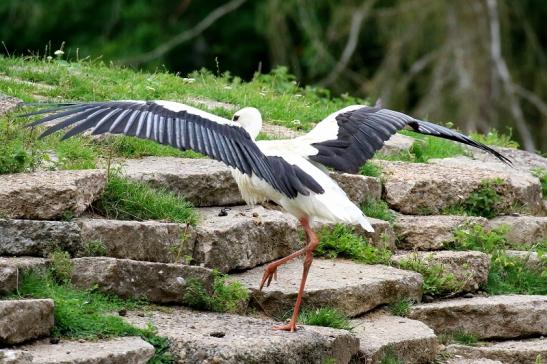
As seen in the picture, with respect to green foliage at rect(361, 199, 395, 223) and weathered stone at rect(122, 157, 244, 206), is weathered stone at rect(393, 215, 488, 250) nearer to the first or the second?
green foliage at rect(361, 199, 395, 223)

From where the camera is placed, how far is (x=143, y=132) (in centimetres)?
664

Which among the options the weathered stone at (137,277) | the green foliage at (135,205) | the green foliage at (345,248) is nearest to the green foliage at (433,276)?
the green foliage at (345,248)

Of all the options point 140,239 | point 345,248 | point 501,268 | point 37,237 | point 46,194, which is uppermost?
point 46,194

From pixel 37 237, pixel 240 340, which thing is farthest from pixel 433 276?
pixel 37 237

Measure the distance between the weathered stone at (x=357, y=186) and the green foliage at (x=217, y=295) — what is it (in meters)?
1.78

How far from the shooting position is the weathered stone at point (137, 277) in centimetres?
680

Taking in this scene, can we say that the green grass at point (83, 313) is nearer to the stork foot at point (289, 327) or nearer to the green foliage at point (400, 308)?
the stork foot at point (289, 327)

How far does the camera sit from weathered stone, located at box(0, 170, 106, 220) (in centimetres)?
694

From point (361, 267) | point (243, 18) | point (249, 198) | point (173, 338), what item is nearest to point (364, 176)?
point (361, 267)

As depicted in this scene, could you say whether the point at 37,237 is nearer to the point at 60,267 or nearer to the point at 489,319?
the point at 60,267

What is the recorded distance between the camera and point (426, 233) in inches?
348

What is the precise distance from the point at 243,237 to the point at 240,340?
1.28 meters

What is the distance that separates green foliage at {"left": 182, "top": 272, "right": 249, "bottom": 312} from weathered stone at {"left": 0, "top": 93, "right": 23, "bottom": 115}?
2.01 m

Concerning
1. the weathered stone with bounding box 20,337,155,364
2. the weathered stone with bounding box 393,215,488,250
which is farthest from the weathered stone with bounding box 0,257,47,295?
the weathered stone with bounding box 393,215,488,250
